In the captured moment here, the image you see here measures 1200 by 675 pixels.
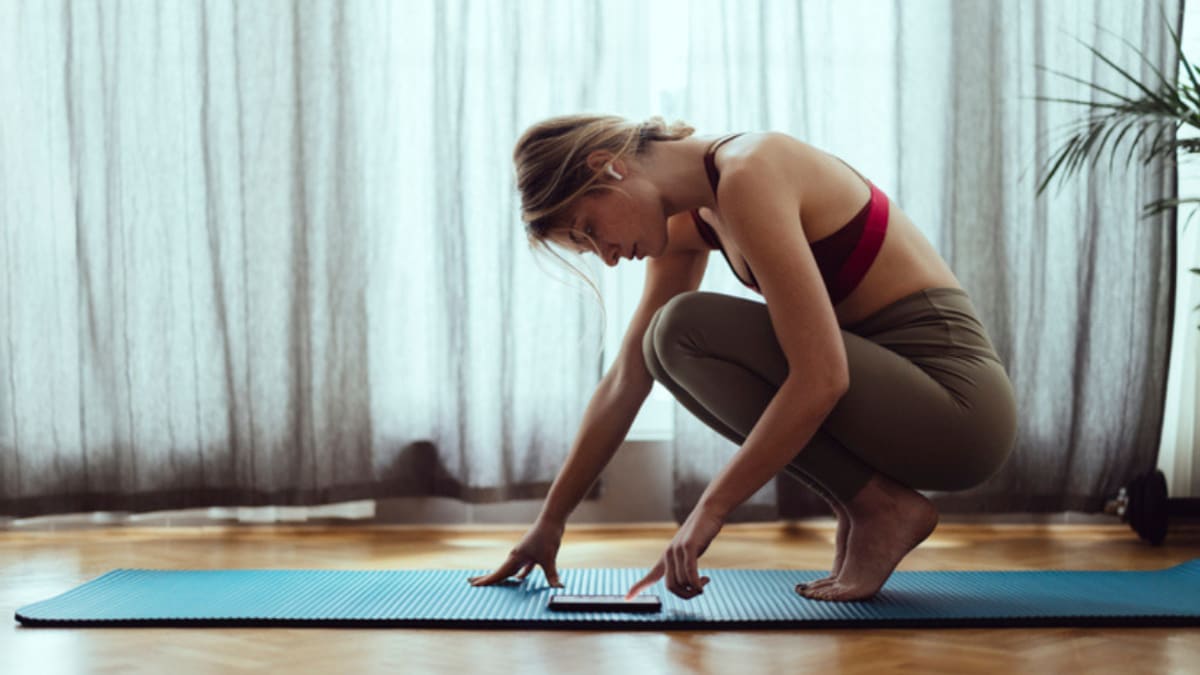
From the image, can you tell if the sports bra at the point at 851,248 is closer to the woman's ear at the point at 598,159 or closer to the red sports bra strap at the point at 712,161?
the red sports bra strap at the point at 712,161

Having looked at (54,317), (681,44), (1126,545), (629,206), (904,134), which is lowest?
(1126,545)

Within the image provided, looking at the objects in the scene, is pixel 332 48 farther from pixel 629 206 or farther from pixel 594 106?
pixel 629 206

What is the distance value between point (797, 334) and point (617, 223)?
11.9 inches

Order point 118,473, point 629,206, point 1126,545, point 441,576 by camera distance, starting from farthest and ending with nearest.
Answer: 1. point 118,473
2. point 1126,545
3. point 441,576
4. point 629,206

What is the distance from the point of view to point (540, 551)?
1.81 m

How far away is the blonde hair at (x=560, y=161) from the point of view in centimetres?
160

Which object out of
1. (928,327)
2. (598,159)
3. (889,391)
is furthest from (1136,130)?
(598,159)

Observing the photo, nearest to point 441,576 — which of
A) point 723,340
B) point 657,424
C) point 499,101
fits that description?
point 723,340

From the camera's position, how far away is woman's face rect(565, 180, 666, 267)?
1.61 meters

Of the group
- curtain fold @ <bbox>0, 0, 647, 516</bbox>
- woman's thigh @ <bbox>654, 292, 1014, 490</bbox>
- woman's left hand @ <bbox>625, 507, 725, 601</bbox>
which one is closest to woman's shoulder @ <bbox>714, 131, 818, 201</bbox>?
woman's thigh @ <bbox>654, 292, 1014, 490</bbox>

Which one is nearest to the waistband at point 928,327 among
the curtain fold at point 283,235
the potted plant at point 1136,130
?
the potted plant at point 1136,130

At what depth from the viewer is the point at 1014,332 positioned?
274cm

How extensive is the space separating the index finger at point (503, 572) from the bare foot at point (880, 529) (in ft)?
1.61

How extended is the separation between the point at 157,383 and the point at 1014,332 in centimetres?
207
